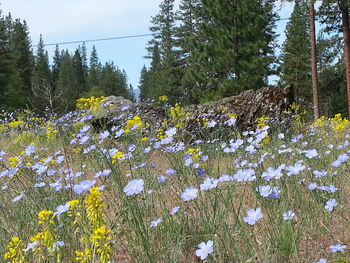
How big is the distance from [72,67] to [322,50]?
55.6m

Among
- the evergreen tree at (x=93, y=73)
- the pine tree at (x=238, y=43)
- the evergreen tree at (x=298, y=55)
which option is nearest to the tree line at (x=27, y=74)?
the evergreen tree at (x=93, y=73)

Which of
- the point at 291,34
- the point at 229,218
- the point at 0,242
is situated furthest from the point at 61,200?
the point at 291,34

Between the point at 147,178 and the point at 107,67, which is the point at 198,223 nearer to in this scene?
the point at 147,178

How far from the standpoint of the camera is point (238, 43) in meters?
15.5

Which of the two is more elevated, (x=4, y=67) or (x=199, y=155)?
(x=199, y=155)

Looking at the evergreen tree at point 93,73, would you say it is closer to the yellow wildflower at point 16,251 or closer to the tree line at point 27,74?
the tree line at point 27,74

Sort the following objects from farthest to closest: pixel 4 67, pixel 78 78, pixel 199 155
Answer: pixel 78 78, pixel 4 67, pixel 199 155

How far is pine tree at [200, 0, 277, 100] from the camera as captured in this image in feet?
50.0

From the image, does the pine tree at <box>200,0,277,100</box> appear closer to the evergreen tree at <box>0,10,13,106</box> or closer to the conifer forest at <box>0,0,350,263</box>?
the conifer forest at <box>0,0,350,263</box>

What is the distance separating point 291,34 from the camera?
2853 centimetres

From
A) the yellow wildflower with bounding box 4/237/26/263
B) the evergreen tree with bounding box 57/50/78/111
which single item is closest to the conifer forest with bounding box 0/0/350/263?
the yellow wildflower with bounding box 4/237/26/263

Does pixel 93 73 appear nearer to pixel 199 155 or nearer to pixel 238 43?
pixel 238 43

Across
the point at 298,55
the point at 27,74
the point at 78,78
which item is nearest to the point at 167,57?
the point at 298,55

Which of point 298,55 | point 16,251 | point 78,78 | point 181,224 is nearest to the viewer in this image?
point 16,251
